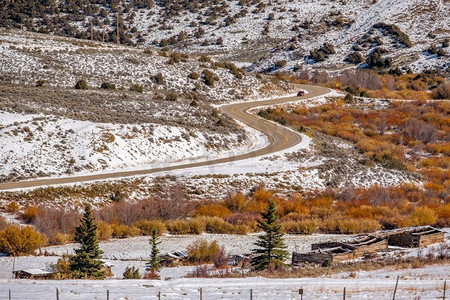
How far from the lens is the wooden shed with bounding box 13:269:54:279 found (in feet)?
82.1

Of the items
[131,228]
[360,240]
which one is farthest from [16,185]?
[360,240]

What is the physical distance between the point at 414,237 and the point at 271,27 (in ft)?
320

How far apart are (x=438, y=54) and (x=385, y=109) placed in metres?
28.9

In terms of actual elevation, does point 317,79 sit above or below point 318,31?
below

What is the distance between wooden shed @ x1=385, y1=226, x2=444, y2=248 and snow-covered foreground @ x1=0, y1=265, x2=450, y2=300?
1036 cm

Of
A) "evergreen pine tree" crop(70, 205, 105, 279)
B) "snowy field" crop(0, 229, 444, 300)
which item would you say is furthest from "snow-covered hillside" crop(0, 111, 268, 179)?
"evergreen pine tree" crop(70, 205, 105, 279)

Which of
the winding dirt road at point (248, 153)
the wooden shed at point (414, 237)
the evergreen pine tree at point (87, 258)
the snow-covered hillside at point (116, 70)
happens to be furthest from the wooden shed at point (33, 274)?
the snow-covered hillside at point (116, 70)

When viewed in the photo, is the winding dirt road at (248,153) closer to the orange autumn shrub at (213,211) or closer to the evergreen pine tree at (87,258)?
the orange autumn shrub at (213,211)

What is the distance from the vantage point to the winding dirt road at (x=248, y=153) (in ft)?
135

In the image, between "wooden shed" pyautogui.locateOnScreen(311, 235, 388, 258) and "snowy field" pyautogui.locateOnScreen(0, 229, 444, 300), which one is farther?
"wooden shed" pyautogui.locateOnScreen(311, 235, 388, 258)

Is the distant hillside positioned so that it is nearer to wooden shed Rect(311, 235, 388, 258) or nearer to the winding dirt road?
the winding dirt road

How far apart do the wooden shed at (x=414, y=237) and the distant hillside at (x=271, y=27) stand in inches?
2659

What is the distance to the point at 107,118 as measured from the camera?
52656 mm

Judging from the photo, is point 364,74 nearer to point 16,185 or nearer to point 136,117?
point 136,117
